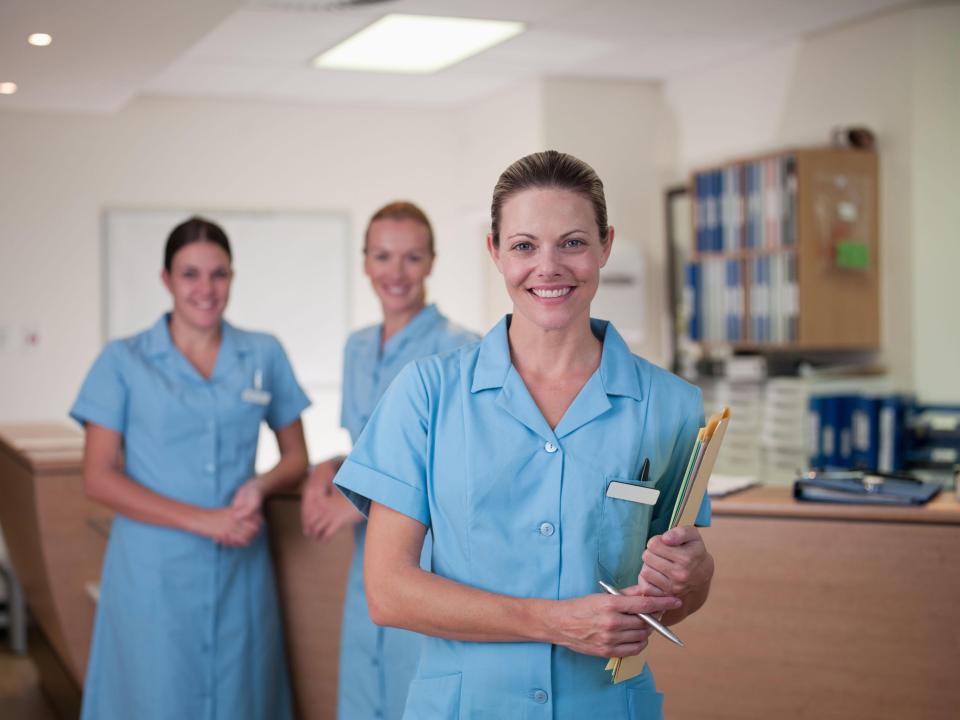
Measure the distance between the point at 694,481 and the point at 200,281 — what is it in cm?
167

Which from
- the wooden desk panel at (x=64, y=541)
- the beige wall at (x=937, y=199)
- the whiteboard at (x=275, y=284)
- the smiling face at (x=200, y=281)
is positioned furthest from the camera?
the whiteboard at (x=275, y=284)

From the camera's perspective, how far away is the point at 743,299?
5.29 meters

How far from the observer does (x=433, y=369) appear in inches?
59.7

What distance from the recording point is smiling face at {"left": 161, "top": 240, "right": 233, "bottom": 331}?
2744 mm

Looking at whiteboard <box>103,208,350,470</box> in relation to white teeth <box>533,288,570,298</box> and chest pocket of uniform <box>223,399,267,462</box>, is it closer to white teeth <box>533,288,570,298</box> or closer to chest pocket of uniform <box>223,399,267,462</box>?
chest pocket of uniform <box>223,399,267,462</box>

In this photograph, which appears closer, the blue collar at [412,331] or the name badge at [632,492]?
the name badge at [632,492]

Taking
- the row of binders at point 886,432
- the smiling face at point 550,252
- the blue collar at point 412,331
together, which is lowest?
the row of binders at point 886,432

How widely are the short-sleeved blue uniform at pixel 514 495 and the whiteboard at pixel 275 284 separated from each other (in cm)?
503

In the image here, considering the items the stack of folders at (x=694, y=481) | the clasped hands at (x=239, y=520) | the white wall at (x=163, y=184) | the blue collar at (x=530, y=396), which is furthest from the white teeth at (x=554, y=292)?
the white wall at (x=163, y=184)

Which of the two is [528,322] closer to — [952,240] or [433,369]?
[433,369]

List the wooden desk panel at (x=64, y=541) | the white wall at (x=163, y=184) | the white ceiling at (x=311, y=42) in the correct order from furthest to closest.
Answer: the white wall at (x=163, y=184)
the white ceiling at (x=311, y=42)
the wooden desk panel at (x=64, y=541)

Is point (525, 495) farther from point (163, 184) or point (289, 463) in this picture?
point (163, 184)

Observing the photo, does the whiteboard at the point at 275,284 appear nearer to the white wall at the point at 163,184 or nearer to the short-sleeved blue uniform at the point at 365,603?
the white wall at the point at 163,184

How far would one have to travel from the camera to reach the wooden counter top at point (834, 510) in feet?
7.87
